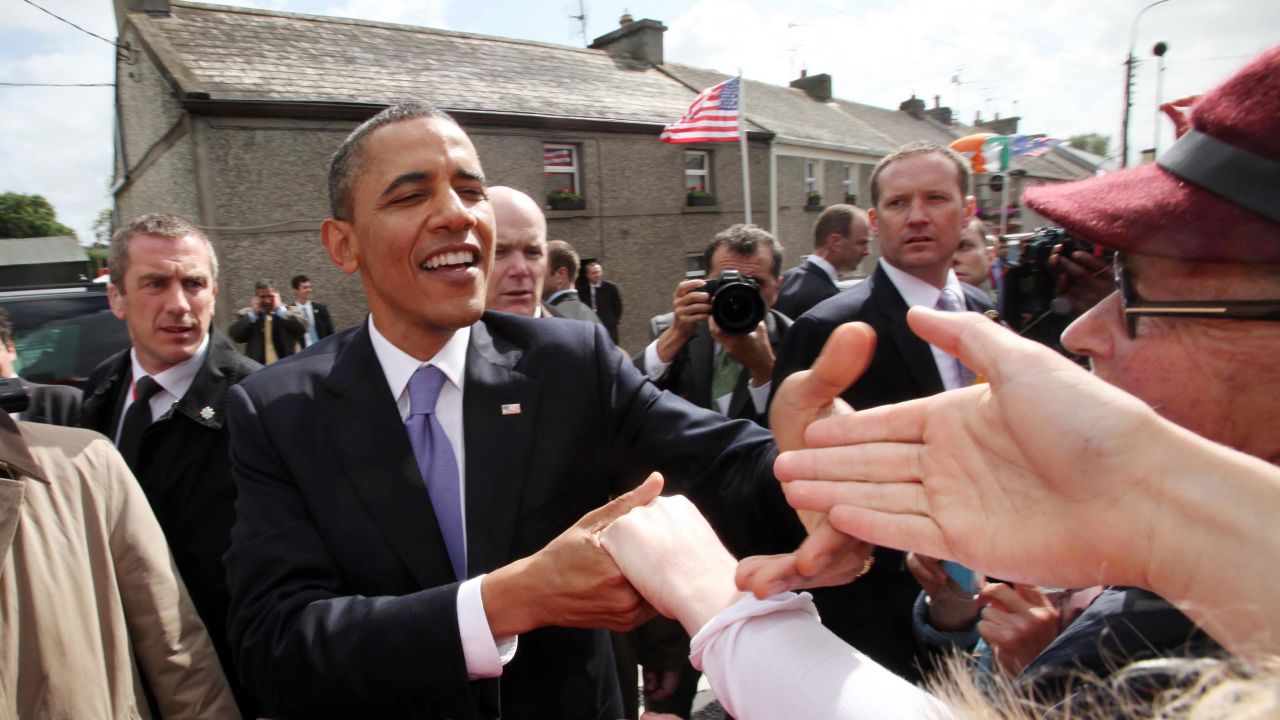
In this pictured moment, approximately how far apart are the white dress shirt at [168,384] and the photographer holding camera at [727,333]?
1.75 m

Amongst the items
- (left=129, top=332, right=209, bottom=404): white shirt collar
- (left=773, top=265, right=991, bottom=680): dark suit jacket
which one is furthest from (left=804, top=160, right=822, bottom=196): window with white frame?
(left=129, top=332, right=209, bottom=404): white shirt collar

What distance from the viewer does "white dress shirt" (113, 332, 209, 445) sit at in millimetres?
2648

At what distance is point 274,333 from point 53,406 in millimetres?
5694

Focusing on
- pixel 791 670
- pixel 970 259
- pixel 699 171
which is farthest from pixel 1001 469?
pixel 699 171

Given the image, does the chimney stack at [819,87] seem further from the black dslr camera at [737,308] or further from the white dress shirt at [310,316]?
the black dslr camera at [737,308]

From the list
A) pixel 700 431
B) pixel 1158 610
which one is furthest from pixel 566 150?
pixel 1158 610

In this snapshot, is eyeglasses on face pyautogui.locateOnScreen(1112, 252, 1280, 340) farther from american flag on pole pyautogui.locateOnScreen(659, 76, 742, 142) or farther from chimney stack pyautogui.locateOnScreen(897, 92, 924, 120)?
chimney stack pyautogui.locateOnScreen(897, 92, 924, 120)

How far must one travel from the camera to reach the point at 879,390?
242cm

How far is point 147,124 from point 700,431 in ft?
49.0

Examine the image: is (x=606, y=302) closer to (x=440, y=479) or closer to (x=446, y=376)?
(x=446, y=376)

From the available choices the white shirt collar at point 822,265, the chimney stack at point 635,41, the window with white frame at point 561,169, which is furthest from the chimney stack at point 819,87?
the white shirt collar at point 822,265

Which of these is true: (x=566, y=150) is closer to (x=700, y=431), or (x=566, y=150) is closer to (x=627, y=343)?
(x=627, y=343)

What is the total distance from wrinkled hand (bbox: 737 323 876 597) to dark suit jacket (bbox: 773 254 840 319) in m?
2.81

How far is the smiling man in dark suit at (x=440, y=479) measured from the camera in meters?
1.28
